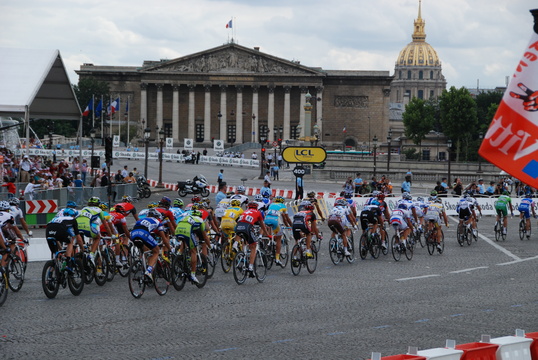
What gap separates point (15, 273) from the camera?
60.7 ft

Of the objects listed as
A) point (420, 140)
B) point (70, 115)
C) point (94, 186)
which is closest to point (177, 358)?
point (70, 115)

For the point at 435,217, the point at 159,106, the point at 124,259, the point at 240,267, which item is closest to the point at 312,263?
the point at 240,267

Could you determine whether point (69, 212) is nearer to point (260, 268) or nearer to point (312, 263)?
point (260, 268)

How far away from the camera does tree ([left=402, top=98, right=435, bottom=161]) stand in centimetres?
14064

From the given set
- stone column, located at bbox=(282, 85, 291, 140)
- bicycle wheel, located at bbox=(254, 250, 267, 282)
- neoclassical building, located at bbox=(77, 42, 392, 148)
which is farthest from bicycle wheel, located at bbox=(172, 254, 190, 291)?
stone column, located at bbox=(282, 85, 291, 140)

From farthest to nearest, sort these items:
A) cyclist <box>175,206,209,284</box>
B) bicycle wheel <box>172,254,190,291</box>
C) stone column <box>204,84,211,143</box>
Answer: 1. stone column <box>204,84,211,143</box>
2. cyclist <box>175,206,209,284</box>
3. bicycle wheel <box>172,254,190,291</box>

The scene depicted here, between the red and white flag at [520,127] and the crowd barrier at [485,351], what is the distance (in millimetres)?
2253

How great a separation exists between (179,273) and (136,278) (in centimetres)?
147

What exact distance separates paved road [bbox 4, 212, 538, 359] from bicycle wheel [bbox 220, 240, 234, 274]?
1.64 ft

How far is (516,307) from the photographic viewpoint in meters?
17.4

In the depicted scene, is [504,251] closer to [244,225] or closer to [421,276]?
[421,276]

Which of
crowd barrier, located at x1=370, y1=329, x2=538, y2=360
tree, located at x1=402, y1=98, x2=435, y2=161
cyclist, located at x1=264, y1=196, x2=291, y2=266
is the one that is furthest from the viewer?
tree, located at x1=402, y1=98, x2=435, y2=161

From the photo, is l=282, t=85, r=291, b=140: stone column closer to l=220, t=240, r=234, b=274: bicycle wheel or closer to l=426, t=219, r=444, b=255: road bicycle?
l=426, t=219, r=444, b=255: road bicycle

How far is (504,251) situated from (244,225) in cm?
1148
